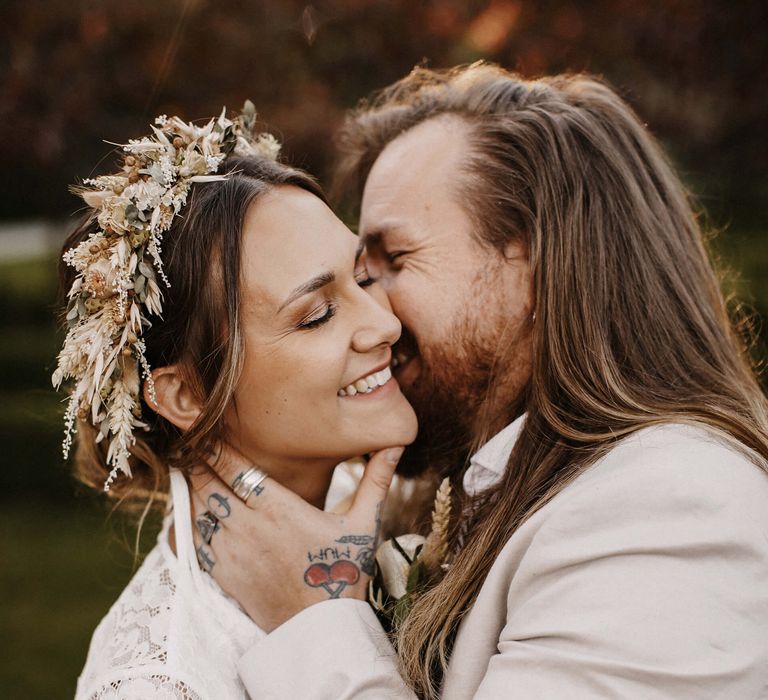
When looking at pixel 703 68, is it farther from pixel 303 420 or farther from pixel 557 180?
pixel 303 420

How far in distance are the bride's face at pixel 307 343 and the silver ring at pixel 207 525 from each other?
0.89 feet

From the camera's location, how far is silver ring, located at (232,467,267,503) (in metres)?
3.00

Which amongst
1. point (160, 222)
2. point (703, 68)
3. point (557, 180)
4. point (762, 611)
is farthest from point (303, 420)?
point (703, 68)

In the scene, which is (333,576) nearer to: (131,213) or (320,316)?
(320,316)

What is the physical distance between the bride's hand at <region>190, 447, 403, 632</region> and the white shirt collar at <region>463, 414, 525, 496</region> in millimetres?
363

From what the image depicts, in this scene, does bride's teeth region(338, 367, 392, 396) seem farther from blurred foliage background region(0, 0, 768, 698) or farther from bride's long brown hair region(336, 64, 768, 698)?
blurred foliage background region(0, 0, 768, 698)

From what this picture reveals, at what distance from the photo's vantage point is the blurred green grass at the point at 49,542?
5.74 meters

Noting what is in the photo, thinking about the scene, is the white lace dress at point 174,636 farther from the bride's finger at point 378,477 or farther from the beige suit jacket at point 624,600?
the bride's finger at point 378,477

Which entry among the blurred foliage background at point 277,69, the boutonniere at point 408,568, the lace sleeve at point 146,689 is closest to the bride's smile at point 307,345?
the boutonniere at point 408,568

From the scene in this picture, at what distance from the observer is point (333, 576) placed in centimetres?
288

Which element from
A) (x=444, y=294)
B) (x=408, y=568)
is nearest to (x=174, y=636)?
(x=408, y=568)

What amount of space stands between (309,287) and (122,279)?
0.59m

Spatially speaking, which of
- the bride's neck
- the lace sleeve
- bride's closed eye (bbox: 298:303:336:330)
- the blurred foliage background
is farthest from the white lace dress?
the blurred foliage background

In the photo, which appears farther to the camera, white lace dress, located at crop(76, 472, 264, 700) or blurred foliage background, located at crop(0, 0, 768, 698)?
blurred foliage background, located at crop(0, 0, 768, 698)
